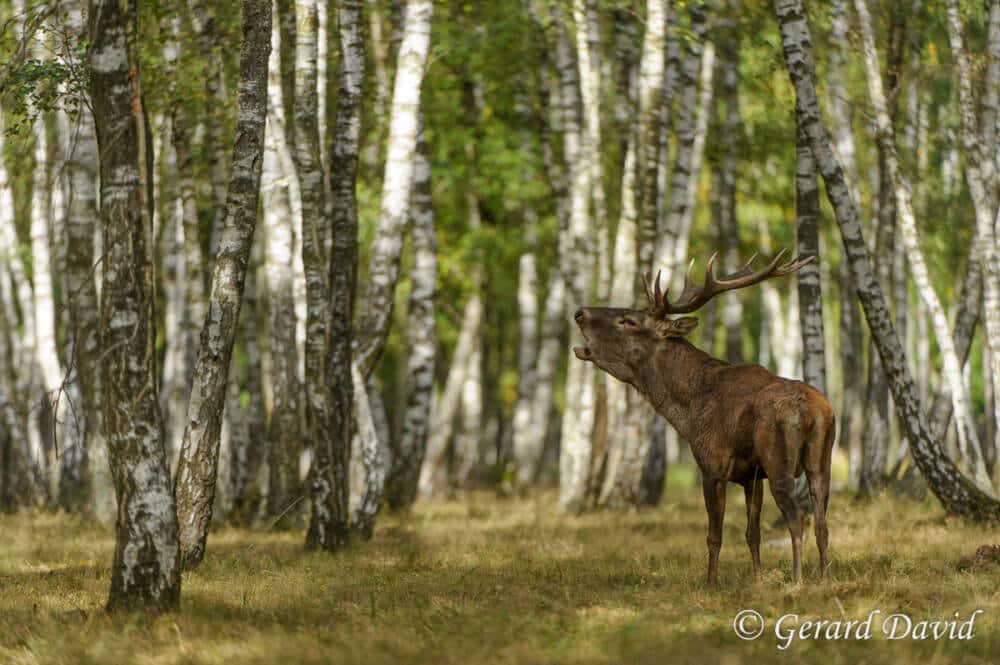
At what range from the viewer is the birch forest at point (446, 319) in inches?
358

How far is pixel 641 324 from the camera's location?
11.5 m

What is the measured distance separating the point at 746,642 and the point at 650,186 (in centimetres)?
1207

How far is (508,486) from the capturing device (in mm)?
26859

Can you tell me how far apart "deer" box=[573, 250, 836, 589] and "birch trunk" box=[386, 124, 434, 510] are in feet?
26.7

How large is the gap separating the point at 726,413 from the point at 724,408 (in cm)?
7

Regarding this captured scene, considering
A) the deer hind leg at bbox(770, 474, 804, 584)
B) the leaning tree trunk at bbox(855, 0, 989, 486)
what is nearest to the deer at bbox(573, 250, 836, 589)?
the deer hind leg at bbox(770, 474, 804, 584)

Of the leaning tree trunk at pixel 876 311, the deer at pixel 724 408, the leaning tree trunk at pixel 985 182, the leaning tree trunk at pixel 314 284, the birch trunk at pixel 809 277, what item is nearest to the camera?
the deer at pixel 724 408

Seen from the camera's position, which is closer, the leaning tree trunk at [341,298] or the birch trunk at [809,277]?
the leaning tree trunk at [341,298]

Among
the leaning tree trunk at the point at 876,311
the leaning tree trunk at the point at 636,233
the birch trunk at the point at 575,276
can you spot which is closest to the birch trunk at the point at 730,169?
the birch trunk at the point at 575,276

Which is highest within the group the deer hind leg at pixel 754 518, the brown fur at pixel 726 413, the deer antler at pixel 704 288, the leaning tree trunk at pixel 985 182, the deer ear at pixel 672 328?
the leaning tree trunk at pixel 985 182

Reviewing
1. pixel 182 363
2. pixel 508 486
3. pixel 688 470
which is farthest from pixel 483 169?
pixel 688 470

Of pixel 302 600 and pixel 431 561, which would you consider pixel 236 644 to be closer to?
Answer: pixel 302 600

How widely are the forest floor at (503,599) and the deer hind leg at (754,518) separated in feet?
0.57

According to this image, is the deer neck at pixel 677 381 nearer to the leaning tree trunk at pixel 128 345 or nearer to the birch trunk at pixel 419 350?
the leaning tree trunk at pixel 128 345
